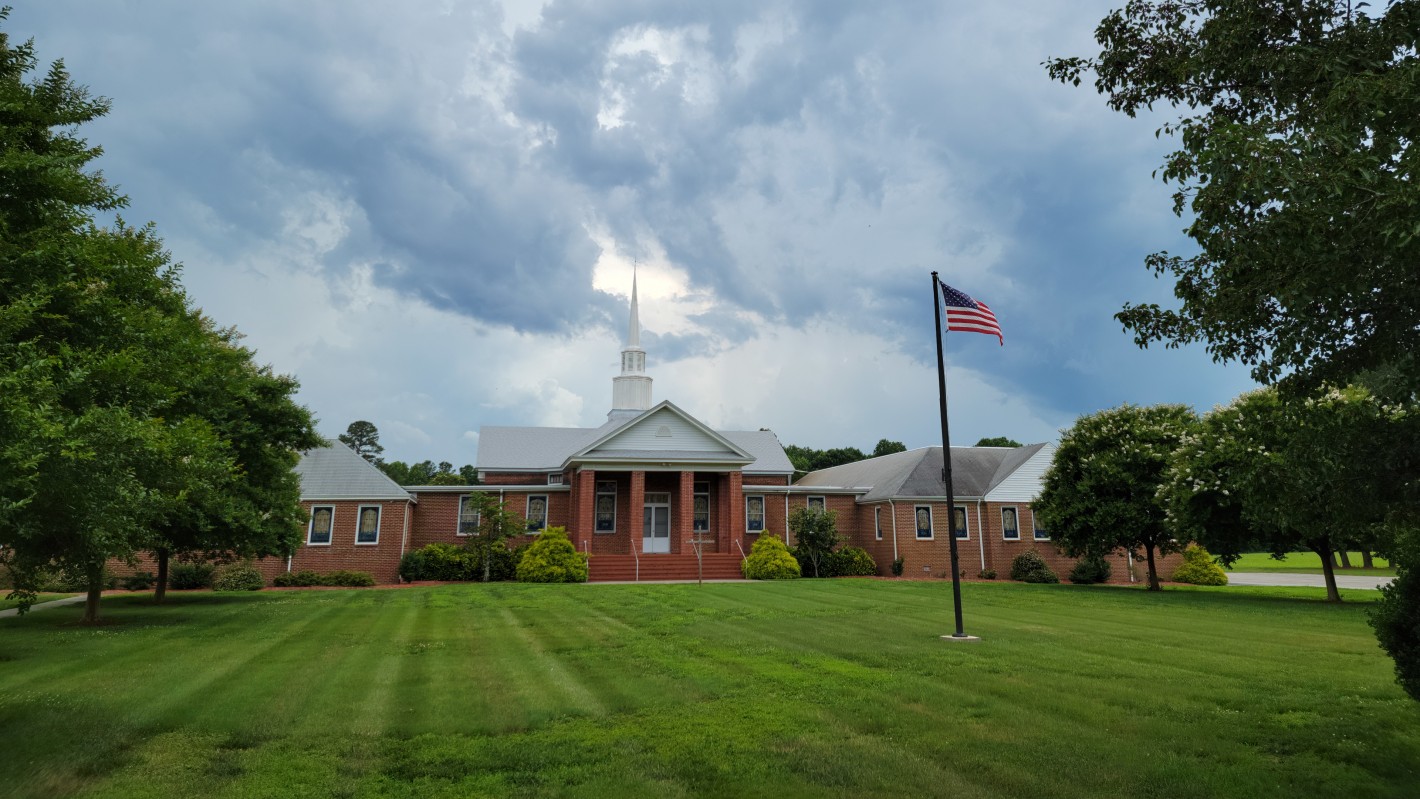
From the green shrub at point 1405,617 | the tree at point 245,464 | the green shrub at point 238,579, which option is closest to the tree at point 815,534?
the tree at point 245,464

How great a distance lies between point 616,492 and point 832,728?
90.8 ft

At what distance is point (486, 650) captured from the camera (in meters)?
12.0

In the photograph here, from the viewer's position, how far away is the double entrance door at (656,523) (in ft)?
112

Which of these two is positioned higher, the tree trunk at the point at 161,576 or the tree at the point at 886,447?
the tree at the point at 886,447

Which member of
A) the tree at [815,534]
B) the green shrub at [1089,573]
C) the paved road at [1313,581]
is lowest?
the paved road at [1313,581]

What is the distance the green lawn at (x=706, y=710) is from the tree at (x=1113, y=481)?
1107 centimetres

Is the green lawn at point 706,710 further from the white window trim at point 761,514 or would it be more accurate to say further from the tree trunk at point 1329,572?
the white window trim at point 761,514

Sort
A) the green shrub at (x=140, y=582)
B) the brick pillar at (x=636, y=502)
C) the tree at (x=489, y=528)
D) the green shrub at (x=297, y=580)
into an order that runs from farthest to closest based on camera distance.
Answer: the brick pillar at (x=636, y=502) → the tree at (x=489, y=528) → the green shrub at (x=297, y=580) → the green shrub at (x=140, y=582)

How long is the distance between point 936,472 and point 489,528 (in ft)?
65.4

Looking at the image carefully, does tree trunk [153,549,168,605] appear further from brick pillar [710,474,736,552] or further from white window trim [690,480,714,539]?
brick pillar [710,474,736,552]

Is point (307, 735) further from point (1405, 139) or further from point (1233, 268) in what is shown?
point (1405, 139)

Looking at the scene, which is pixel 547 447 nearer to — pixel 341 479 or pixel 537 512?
pixel 537 512

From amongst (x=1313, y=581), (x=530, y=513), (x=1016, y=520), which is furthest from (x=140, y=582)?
(x=1313, y=581)

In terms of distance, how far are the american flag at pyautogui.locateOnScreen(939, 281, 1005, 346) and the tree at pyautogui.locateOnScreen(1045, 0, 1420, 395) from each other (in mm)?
6248
